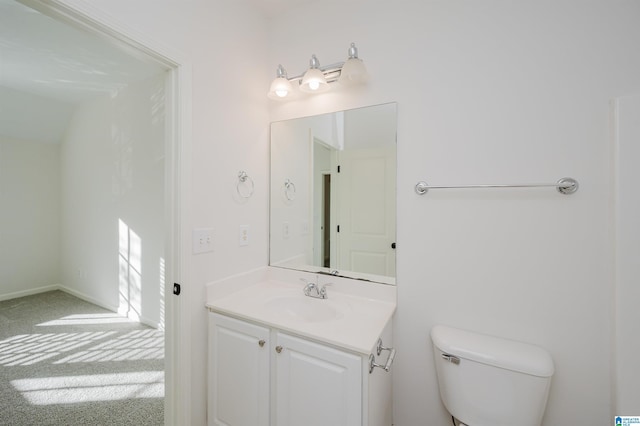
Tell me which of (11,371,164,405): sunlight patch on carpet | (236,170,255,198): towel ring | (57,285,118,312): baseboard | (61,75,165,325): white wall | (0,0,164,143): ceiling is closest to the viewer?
(236,170,255,198): towel ring

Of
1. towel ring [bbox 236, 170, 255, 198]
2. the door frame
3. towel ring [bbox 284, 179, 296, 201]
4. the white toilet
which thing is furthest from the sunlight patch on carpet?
the white toilet

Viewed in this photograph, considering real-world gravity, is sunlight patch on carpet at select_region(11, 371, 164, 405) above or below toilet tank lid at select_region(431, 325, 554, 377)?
below

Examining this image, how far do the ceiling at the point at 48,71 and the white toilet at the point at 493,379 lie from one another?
6.64 ft

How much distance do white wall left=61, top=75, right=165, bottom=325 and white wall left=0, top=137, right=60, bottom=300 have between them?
21 centimetres

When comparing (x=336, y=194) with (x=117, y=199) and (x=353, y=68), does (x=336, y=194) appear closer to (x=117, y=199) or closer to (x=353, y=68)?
(x=353, y=68)

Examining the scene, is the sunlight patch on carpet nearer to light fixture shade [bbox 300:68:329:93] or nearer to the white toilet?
the white toilet

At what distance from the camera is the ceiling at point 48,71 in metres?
1.93

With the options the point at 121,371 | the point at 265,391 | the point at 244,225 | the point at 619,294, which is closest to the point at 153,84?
the point at 244,225

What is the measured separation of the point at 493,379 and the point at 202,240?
153 centimetres

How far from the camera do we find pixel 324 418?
105 centimetres

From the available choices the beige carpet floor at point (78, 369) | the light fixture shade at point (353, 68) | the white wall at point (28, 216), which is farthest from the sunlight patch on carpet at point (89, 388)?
the white wall at point (28, 216)

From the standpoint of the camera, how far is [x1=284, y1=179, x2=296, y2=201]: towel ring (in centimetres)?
186

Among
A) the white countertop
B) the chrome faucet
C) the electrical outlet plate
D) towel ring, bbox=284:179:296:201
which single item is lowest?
the white countertop

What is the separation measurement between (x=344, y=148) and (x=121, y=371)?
2.54m
